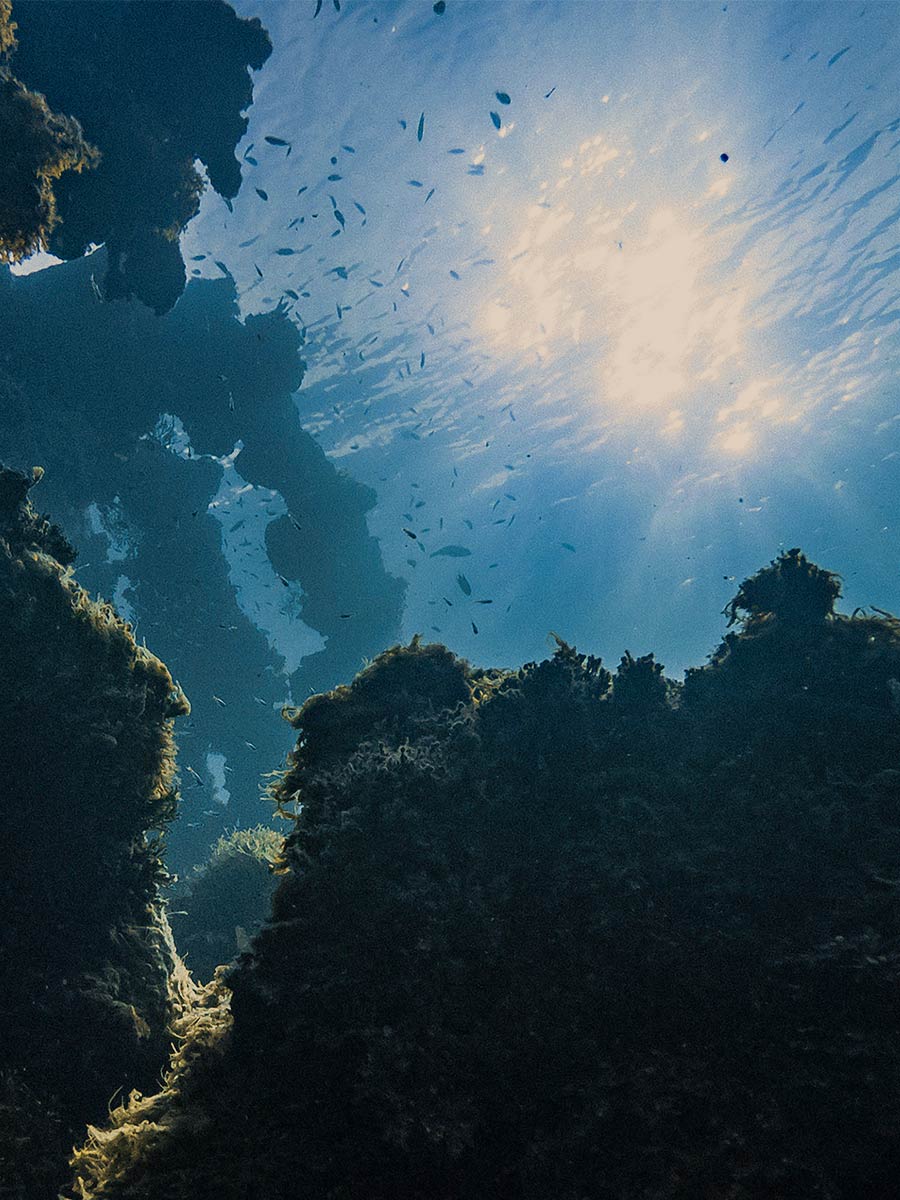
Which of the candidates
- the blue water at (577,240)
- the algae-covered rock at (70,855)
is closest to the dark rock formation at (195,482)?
the blue water at (577,240)

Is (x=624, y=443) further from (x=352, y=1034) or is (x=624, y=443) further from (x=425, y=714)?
(x=352, y=1034)

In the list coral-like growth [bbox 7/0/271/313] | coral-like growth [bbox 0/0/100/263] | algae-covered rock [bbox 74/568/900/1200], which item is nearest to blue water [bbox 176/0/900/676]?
coral-like growth [bbox 7/0/271/313]

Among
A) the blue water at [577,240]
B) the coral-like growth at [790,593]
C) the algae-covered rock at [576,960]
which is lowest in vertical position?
the algae-covered rock at [576,960]

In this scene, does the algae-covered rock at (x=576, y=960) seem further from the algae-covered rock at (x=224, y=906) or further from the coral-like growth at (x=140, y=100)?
the coral-like growth at (x=140, y=100)

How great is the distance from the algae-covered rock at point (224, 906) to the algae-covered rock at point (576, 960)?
29.0 ft

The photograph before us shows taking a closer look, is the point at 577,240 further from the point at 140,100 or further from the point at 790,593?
the point at 790,593

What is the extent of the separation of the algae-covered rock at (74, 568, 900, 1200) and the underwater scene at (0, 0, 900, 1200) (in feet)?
0.08

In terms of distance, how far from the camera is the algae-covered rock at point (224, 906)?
37.7 feet

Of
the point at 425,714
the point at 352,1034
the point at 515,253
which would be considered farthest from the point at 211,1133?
the point at 515,253

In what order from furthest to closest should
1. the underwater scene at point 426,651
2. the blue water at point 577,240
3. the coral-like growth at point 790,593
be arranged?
the blue water at point 577,240 < the coral-like growth at point 790,593 < the underwater scene at point 426,651

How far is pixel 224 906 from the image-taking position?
1351 cm

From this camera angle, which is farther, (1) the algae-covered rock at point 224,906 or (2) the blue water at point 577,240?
(2) the blue water at point 577,240

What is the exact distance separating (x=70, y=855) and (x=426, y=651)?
4.02 metres

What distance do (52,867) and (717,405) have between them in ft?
120
